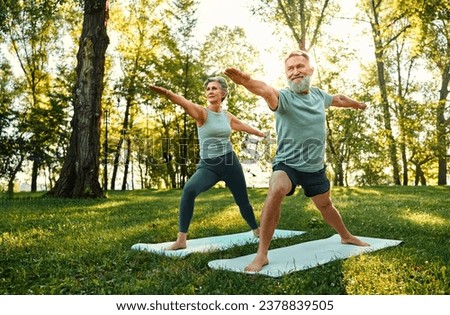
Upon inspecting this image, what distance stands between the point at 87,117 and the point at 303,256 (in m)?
9.19

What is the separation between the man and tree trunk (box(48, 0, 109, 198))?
29.2ft

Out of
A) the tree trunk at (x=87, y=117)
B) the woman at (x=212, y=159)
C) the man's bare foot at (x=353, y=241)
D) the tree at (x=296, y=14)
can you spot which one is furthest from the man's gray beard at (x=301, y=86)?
the tree at (x=296, y=14)

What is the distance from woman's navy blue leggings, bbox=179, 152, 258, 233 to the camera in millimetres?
5336

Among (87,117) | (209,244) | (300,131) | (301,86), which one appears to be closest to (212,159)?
(209,244)

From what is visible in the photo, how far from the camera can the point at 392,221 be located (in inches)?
283

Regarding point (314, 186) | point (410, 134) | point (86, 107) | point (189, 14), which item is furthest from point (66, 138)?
point (314, 186)

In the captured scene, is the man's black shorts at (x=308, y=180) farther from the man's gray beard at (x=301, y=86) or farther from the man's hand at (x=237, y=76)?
the man's hand at (x=237, y=76)

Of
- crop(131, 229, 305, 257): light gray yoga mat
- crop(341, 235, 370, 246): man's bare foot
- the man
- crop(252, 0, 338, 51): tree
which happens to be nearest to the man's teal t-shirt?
the man

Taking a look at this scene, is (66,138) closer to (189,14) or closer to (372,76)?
(189,14)

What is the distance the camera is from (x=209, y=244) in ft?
18.1

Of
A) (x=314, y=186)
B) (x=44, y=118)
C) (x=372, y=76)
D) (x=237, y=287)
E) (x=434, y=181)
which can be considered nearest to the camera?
(x=237, y=287)

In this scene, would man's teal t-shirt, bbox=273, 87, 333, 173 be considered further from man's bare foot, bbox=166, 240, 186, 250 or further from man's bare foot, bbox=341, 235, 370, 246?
man's bare foot, bbox=166, 240, 186, 250

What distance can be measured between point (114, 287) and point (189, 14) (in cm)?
2289

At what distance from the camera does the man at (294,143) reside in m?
4.16
